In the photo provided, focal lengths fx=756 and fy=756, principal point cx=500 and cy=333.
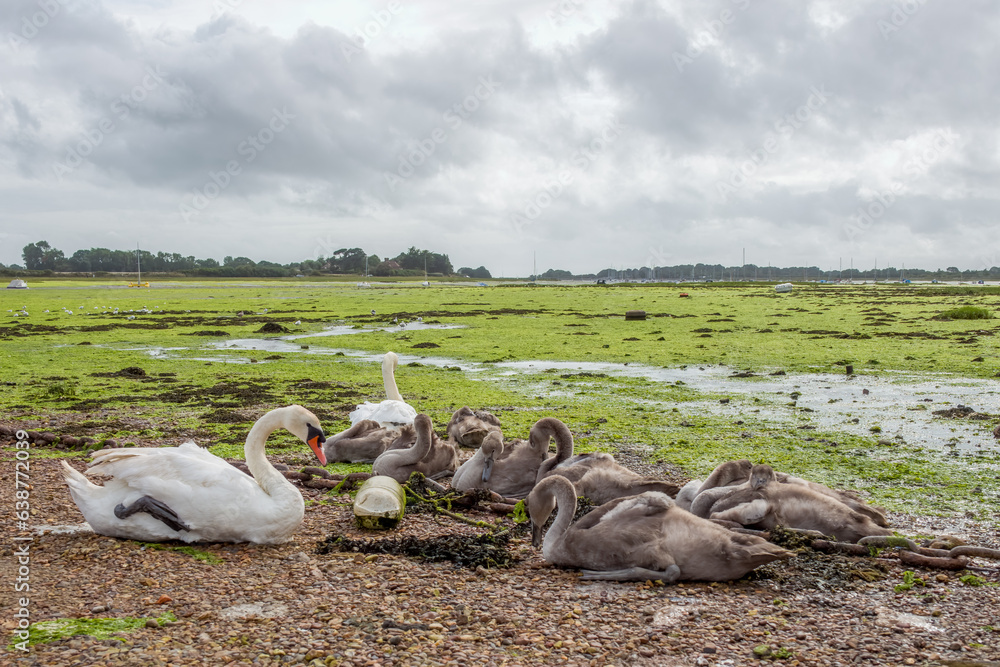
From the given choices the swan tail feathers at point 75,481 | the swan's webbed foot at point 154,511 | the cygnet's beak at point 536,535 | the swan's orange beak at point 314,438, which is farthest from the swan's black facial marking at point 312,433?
the cygnet's beak at point 536,535

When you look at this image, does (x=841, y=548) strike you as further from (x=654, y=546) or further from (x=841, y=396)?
(x=841, y=396)

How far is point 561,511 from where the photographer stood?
679cm

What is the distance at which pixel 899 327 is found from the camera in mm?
31297

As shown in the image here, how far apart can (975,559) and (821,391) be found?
32.5 feet

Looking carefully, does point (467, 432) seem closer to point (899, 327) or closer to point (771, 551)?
point (771, 551)

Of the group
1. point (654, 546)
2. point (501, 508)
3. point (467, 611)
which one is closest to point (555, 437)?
point (501, 508)

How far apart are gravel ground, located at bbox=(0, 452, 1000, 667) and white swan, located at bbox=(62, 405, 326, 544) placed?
0.55 ft

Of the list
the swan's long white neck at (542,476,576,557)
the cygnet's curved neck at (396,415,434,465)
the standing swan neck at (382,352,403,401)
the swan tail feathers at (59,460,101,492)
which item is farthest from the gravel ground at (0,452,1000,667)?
the standing swan neck at (382,352,403,401)

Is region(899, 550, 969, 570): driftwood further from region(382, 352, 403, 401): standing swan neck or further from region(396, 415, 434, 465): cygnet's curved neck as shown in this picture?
region(382, 352, 403, 401): standing swan neck

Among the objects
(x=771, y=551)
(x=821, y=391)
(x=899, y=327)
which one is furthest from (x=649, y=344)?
(x=771, y=551)

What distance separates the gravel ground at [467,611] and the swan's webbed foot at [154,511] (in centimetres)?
26

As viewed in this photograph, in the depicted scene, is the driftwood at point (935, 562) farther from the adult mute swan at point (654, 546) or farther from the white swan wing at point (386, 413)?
the white swan wing at point (386, 413)

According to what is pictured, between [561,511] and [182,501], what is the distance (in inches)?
132

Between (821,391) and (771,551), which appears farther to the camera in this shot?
(821,391)
